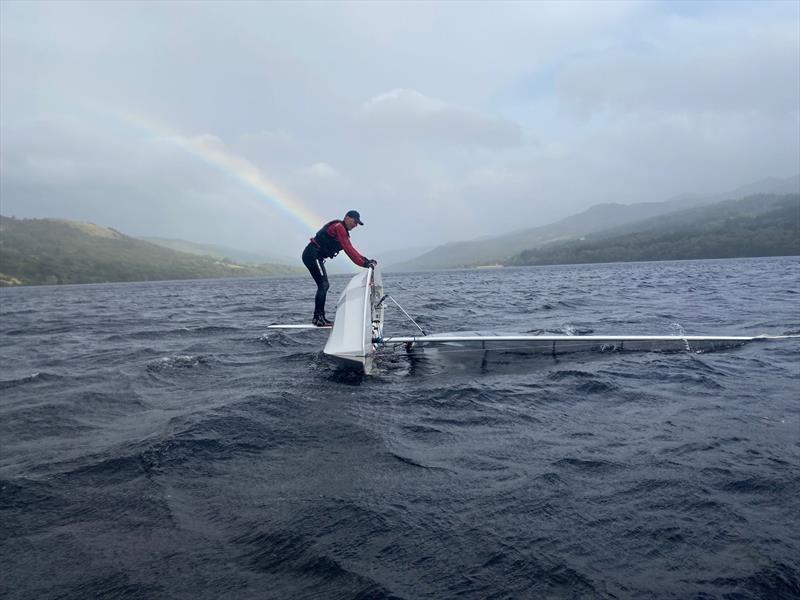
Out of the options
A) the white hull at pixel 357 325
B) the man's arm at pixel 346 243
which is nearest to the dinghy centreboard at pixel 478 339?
the white hull at pixel 357 325

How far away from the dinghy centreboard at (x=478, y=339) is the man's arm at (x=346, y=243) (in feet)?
1.14

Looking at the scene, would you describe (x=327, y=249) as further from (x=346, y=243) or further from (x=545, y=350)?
(x=545, y=350)

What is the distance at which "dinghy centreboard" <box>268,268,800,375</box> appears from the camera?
34.8 ft

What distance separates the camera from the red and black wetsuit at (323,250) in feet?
38.4

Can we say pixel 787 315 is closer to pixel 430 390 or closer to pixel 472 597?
pixel 430 390

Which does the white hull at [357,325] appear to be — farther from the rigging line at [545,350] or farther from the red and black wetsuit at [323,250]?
the rigging line at [545,350]

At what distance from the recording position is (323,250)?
12523mm

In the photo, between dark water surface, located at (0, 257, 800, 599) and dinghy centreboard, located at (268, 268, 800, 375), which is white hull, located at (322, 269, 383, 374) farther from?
dark water surface, located at (0, 257, 800, 599)

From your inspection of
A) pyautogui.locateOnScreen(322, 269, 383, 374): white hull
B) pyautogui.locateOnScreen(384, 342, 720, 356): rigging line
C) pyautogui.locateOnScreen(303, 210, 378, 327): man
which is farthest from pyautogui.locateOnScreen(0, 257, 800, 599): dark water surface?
pyautogui.locateOnScreen(303, 210, 378, 327): man

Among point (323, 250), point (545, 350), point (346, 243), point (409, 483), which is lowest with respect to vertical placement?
point (409, 483)

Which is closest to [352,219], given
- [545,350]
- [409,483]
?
[545,350]

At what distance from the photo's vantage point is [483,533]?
154 inches

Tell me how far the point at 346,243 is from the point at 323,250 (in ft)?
4.43

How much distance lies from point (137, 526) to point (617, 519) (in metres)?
4.15
